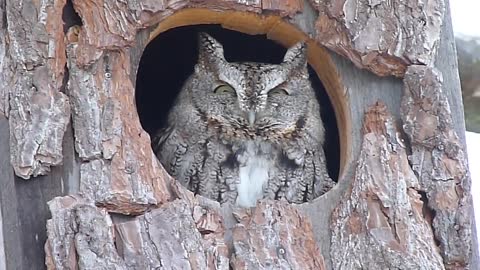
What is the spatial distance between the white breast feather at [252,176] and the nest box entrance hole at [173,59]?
358mm

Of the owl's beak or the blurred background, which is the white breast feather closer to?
the owl's beak

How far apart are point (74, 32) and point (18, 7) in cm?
14

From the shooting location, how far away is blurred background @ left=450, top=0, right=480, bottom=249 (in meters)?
3.62

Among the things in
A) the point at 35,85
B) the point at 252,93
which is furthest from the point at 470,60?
the point at 35,85

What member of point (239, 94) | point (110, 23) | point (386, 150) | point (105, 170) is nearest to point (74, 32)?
point (110, 23)

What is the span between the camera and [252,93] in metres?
3.25

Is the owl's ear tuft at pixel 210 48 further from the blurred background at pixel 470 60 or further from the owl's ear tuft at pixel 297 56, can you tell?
the blurred background at pixel 470 60

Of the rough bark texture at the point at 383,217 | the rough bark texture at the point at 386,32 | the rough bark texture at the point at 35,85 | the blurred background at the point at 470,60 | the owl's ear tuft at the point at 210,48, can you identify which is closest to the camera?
the rough bark texture at the point at 35,85

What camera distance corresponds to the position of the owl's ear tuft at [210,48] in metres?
3.35

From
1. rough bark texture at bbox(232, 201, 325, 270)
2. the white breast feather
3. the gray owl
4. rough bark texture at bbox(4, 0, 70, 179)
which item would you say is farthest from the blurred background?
rough bark texture at bbox(4, 0, 70, 179)

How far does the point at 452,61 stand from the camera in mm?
3121

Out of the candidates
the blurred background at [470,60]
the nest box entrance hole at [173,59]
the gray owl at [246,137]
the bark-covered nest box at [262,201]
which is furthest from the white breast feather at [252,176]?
the blurred background at [470,60]

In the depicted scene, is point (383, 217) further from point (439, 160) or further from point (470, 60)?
point (470, 60)

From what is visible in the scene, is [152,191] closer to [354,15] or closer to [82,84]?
[82,84]
